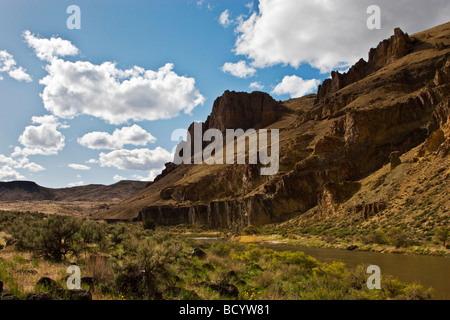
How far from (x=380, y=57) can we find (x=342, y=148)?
68594 millimetres

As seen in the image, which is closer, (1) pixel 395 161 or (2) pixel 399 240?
(2) pixel 399 240

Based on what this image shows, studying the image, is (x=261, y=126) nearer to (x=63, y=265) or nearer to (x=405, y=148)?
(x=405, y=148)

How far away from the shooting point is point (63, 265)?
1226cm

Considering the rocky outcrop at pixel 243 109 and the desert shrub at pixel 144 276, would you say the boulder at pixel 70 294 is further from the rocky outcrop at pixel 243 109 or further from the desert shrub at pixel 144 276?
the rocky outcrop at pixel 243 109

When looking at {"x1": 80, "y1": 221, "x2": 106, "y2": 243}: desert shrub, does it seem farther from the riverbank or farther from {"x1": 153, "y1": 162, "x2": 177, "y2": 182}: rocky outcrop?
{"x1": 153, "y1": 162, "x2": 177, "y2": 182}: rocky outcrop

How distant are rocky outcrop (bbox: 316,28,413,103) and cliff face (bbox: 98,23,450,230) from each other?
420 millimetres

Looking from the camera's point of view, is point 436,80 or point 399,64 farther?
point 399,64

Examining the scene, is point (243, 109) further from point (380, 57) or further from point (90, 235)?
point (90, 235)

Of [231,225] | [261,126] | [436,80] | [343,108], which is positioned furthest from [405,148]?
[261,126]

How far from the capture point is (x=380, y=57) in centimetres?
12056

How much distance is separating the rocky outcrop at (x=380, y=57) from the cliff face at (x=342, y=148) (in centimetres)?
42

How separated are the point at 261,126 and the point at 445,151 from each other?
119137 mm

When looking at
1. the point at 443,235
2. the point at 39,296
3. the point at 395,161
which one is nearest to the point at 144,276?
the point at 39,296
